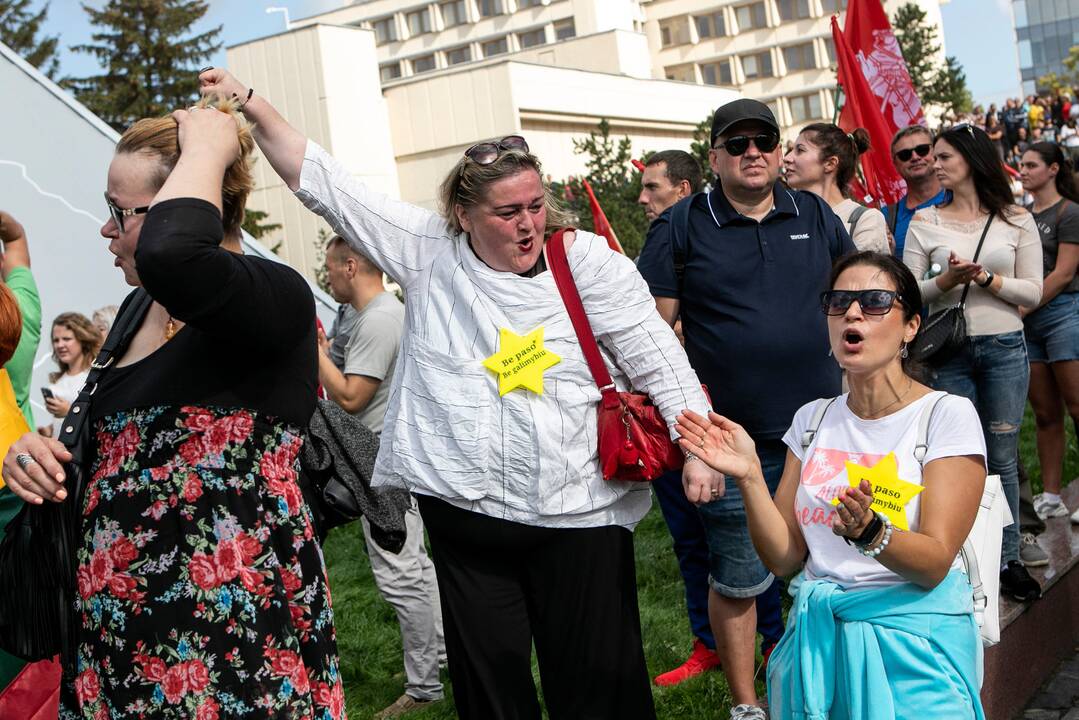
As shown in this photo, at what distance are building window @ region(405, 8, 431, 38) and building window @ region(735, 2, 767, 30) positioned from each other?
22.6 metres

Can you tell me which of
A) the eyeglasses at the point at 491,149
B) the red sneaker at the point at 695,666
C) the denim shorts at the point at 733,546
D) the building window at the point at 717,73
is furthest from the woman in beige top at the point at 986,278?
the building window at the point at 717,73

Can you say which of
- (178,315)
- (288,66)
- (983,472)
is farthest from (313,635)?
(288,66)

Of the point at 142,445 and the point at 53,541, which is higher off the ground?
the point at 142,445

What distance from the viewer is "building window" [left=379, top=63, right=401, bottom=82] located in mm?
91812

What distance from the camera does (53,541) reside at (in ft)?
8.75

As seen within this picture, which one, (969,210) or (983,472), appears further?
(969,210)

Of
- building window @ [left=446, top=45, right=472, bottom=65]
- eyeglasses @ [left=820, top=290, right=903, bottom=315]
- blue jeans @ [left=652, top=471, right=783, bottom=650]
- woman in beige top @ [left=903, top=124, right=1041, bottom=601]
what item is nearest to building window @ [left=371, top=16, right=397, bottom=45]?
building window @ [left=446, top=45, right=472, bottom=65]

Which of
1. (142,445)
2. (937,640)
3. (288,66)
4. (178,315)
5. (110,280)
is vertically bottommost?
(937,640)

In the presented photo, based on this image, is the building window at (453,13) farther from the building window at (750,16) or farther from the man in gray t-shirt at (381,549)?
the man in gray t-shirt at (381,549)

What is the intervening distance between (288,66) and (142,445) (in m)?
51.2

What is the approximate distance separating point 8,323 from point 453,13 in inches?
3491

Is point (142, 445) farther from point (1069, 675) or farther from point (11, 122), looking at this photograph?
point (11, 122)

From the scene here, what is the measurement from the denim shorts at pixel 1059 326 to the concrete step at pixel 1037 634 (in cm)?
112

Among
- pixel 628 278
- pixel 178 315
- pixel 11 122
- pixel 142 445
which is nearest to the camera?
pixel 178 315
